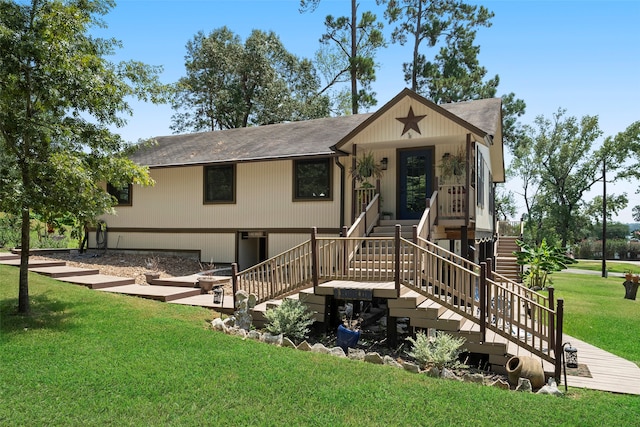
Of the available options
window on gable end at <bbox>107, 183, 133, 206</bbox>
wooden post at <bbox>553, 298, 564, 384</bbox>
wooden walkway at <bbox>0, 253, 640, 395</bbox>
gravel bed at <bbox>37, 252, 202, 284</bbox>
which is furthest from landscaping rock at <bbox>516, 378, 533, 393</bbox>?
window on gable end at <bbox>107, 183, 133, 206</bbox>

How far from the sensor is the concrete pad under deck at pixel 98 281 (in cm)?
1155

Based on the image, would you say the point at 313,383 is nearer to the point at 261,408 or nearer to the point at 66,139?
the point at 261,408

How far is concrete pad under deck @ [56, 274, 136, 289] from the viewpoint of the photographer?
37.9 ft

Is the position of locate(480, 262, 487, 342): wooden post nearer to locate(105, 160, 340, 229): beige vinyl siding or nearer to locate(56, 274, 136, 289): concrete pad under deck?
locate(105, 160, 340, 229): beige vinyl siding

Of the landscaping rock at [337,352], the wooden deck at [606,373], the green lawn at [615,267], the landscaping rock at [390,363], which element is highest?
the landscaping rock at [337,352]

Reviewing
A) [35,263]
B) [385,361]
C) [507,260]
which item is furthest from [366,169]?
[507,260]

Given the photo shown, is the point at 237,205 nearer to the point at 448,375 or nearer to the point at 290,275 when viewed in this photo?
the point at 290,275

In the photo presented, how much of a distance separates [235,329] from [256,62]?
2777 centimetres

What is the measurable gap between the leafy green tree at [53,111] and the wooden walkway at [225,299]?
3213 millimetres

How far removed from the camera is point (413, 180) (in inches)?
531

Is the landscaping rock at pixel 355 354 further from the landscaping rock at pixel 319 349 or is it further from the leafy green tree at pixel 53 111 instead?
the leafy green tree at pixel 53 111

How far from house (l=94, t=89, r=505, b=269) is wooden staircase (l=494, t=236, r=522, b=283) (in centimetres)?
185

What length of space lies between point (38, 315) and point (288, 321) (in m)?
4.58

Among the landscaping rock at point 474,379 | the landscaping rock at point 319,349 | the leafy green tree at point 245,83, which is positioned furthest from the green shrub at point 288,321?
the leafy green tree at point 245,83
